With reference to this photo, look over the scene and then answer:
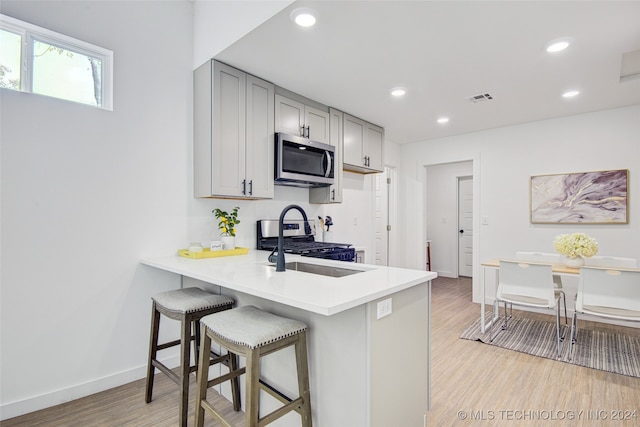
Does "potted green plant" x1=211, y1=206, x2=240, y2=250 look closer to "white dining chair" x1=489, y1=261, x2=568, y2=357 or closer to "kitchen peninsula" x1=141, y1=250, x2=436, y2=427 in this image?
"kitchen peninsula" x1=141, y1=250, x2=436, y2=427

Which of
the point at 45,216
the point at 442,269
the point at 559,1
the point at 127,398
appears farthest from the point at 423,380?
the point at 442,269

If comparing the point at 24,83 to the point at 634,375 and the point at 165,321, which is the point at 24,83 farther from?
the point at 634,375

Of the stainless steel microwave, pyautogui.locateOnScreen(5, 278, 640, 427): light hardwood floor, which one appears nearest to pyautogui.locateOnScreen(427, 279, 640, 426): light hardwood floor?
pyautogui.locateOnScreen(5, 278, 640, 427): light hardwood floor

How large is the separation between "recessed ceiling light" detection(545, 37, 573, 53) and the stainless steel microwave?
2.01 meters

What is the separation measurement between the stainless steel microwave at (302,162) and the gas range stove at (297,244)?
1.50ft

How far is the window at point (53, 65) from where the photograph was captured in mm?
1957

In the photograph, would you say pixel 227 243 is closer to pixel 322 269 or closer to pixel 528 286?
pixel 322 269

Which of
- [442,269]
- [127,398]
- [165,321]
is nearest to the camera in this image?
[127,398]

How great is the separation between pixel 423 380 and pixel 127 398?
1.95 meters

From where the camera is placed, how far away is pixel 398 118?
4039 millimetres

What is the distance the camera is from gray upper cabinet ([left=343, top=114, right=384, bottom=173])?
388 cm

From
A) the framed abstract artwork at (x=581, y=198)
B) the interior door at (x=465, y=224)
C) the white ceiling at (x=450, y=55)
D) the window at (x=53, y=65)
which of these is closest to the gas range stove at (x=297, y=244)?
the white ceiling at (x=450, y=55)

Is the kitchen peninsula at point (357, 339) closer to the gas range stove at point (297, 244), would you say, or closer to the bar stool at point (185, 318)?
the bar stool at point (185, 318)

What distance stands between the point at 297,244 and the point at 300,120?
127 cm
